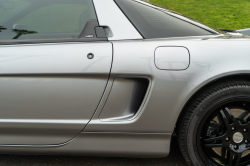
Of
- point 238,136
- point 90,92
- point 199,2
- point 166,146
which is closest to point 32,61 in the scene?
point 90,92

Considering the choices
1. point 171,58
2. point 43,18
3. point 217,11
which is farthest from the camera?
point 217,11

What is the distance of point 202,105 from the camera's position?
1.60 meters

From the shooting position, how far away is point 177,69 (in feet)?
5.02

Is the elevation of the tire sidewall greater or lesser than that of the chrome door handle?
lesser

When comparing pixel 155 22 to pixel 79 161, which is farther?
pixel 79 161

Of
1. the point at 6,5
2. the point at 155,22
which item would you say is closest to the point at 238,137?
the point at 155,22

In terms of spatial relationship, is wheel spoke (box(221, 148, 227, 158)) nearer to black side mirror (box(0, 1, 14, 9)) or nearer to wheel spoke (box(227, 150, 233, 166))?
wheel spoke (box(227, 150, 233, 166))

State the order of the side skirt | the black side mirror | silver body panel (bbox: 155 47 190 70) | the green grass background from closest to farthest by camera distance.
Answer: silver body panel (bbox: 155 47 190 70) → the side skirt → the black side mirror → the green grass background

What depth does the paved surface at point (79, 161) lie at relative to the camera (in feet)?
6.38

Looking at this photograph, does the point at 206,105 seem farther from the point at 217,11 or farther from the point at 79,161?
the point at 217,11

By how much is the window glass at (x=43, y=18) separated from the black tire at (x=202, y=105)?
0.88 meters

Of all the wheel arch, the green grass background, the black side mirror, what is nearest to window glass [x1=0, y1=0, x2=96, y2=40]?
the black side mirror

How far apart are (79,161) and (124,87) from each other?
2.60 feet

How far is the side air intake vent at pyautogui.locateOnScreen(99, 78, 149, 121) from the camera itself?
1.57m
